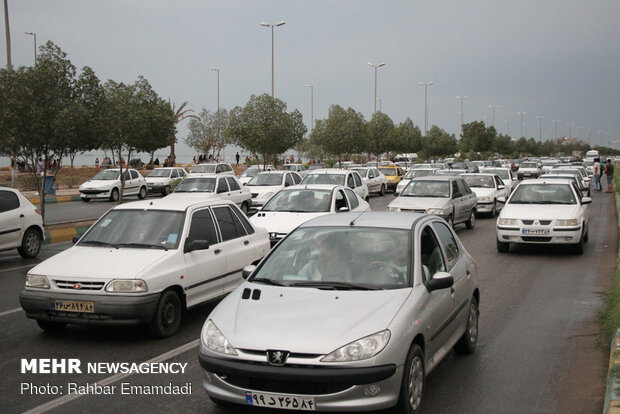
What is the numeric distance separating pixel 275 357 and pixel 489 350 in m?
3.37

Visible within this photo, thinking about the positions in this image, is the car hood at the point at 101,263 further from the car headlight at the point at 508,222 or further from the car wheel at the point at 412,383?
the car headlight at the point at 508,222

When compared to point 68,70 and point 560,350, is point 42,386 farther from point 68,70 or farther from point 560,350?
point 68,70

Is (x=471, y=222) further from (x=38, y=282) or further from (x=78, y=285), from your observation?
(x=38, y=282)

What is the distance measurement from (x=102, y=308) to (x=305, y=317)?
300 centimetres

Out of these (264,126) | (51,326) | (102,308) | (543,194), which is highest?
(264,126)

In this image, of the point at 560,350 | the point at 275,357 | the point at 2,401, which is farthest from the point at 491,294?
the point at 2,401

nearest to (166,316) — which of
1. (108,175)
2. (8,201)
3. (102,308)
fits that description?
(102,308)

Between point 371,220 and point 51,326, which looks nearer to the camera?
point 371,220

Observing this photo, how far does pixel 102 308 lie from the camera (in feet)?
22.5

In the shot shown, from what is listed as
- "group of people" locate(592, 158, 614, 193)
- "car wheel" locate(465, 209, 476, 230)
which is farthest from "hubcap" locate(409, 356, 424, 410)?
"group of people" locate(592, 158, 614, 193)

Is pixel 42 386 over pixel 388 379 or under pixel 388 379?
under

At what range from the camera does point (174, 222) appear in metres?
8.14

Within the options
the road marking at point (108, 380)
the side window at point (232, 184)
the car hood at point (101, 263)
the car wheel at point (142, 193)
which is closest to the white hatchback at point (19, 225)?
the car hood at point (101, 263)

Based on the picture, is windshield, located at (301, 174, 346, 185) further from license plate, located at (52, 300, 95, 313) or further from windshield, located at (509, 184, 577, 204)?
license plate, located at (52, 300, 95, 313)
